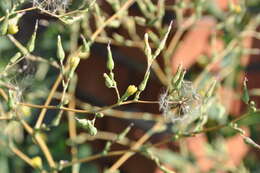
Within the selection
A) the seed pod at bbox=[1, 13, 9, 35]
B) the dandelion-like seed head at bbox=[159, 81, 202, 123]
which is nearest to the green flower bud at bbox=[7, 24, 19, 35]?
the seed pod at bbox=[1, 13, 9, 35]

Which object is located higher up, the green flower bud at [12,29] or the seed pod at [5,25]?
the seed pod at [5,25]

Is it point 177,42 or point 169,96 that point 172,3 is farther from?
point 169,96

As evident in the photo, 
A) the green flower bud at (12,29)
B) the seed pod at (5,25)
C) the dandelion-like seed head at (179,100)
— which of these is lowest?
the dandelion-like seed head at (179,100)

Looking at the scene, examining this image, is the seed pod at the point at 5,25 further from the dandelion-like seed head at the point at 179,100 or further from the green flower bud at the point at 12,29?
the dandelion-like seed head at the point at 179,100

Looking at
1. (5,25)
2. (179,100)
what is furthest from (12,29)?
(179,100)

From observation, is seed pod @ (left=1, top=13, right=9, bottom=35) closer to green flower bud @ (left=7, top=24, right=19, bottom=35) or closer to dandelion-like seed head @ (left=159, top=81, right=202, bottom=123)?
green flower bud @ (left=7, top=24, right=19, bottom=35)

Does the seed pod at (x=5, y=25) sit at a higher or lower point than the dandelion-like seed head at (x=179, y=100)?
higher

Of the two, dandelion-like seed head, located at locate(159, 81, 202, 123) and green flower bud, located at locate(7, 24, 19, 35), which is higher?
green flower bud, located at locate(7, 24, 19, 35)

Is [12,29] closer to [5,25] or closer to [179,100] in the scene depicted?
[5,25]

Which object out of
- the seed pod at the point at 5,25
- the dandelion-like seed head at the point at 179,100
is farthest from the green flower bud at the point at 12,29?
the dandelion-like seed head at the point at 179,100

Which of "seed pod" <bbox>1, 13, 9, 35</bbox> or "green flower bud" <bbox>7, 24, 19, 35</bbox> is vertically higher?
"seed pod" <bbox>1, 13, 9, 35</bbox>

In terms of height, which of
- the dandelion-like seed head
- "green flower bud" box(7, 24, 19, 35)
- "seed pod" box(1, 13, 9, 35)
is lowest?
the dandelion-like seed head
